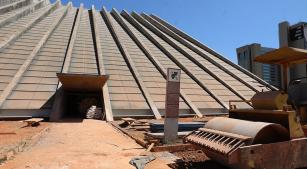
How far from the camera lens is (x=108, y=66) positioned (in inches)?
928

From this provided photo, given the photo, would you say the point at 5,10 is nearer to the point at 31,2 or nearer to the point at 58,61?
the point at 31,2

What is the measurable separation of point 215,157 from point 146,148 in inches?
113

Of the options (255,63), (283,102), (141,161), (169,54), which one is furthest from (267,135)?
(255,63)

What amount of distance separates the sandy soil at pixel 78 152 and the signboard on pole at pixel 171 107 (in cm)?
119

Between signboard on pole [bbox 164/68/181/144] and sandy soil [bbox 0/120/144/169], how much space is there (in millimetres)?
1193

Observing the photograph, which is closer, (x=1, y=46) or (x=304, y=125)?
(x=304, y=125)

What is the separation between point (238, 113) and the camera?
7.33 m

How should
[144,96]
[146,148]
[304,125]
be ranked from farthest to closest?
[144,96], [146,148], [304,125]

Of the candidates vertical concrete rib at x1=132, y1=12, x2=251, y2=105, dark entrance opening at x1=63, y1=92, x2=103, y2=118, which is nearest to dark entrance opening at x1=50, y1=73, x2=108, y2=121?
dark entrance opening at x1=63, y1=92, x2=103, y2=118

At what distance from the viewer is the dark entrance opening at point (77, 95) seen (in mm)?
17959

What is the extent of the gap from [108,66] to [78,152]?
15358 millimetres

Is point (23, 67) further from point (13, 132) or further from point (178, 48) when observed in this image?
point (178, 48)

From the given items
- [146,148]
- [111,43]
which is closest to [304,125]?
[146,148]

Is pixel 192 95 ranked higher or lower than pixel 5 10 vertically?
lower
